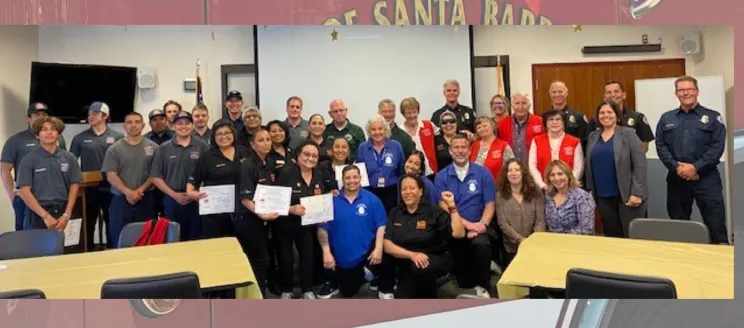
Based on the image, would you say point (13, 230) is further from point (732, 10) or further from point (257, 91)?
point (732, 10)

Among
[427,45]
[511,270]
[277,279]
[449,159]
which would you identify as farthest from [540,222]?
[277,279]

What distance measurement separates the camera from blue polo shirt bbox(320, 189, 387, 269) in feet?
8.30

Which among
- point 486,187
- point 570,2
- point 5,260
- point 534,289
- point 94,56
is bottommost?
point 534,289

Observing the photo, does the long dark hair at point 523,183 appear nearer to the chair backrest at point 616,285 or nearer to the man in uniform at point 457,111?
the man in uniform at point 457,111

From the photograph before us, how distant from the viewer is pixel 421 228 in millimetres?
2529

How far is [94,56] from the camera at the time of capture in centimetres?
249

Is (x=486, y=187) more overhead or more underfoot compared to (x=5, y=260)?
more overhead

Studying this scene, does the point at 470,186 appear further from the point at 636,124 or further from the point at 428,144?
the point at 636,124

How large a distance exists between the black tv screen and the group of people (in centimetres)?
6

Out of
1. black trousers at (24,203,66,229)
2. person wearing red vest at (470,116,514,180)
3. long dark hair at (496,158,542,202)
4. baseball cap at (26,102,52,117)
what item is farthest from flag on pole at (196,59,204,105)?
long dark hair at (496,158,542,202)

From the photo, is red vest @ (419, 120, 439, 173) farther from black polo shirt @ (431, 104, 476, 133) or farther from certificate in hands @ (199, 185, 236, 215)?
certificate in hands @ (199, 185, 236, 215)

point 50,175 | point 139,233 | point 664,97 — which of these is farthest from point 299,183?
point 664,97

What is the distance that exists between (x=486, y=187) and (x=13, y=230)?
1842mm

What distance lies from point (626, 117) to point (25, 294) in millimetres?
2374
